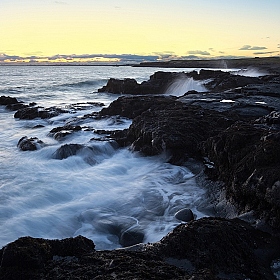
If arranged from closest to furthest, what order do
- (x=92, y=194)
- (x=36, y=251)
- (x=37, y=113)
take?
(x=36, y=251) → (x=92, y=194) → (x=37, y=113)

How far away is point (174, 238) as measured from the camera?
3.91 m

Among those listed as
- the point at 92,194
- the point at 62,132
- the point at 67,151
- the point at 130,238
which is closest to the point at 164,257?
the point at 130,238

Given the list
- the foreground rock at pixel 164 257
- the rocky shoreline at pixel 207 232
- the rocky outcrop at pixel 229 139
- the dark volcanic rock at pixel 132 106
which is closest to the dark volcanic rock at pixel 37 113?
the dark volcanic rock at pixel 132 106

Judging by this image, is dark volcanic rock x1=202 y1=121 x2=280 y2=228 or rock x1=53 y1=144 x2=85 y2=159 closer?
dark volcanic rock x1=202 y1=121 x2=280 y2=228

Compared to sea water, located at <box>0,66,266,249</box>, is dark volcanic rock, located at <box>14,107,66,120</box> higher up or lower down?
higher up

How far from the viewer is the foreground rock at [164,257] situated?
3.26 metres

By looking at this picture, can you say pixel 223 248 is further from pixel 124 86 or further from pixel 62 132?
pixel 124 86

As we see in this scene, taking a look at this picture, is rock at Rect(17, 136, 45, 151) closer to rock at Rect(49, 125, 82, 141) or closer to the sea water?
the sea water

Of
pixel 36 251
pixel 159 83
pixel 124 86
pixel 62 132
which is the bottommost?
pixel 62 132

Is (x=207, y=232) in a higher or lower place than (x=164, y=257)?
higher

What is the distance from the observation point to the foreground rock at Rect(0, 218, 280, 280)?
3264 millimetres

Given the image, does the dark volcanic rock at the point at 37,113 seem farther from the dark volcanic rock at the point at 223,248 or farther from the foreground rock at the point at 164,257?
the dark volcanic rock at the point at 223,248

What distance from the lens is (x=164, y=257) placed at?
368 centimetres

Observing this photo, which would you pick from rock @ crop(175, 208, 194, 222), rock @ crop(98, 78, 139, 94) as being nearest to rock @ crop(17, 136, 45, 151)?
rock @ crop(175, 208, 194, 222)
